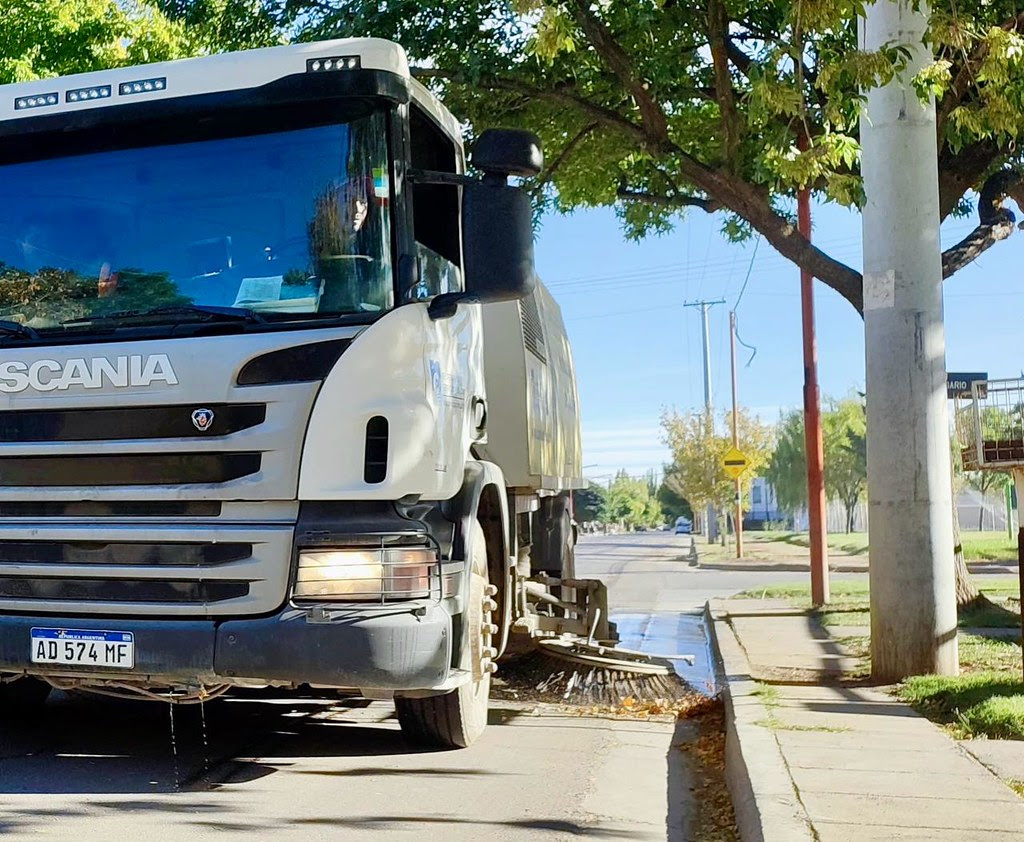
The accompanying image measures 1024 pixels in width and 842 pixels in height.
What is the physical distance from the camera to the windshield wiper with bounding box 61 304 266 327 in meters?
4.97

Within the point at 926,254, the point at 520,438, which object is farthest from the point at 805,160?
the point at 520,438

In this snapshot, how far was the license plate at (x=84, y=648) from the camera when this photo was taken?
4.89 m

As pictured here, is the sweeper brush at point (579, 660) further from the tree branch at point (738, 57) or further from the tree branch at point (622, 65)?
the tree branch at point (738, 57)

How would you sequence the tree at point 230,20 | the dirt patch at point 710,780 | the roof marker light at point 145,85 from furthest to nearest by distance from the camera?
the tree at point 230,20, the roof marker light at point 145,85, the dirt patch at point 710,780

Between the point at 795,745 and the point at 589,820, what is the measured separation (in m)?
1.32

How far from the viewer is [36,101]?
5465 mm

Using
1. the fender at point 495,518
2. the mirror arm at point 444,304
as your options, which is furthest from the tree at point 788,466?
the mirror arm at point 444,304

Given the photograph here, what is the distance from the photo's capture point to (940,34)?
7562 mm

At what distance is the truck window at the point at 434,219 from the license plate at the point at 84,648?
1.92 m

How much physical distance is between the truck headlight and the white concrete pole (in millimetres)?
4127

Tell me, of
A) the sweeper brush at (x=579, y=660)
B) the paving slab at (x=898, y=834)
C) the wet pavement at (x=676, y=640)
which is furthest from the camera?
the wet pavement at (x=676, y=640)

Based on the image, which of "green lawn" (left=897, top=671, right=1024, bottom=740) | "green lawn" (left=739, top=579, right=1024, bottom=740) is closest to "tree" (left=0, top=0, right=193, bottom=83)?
"green lawn" (left=739, top=579, right=1024, bottom=740)

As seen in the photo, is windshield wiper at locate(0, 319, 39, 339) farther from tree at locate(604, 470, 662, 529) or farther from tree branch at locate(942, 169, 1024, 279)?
tree at locate(604, 470, 662, 529)

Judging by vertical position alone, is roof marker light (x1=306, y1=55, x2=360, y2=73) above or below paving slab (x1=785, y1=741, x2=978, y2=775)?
above
